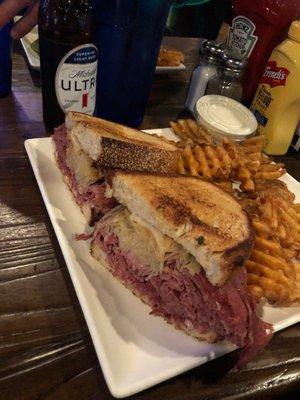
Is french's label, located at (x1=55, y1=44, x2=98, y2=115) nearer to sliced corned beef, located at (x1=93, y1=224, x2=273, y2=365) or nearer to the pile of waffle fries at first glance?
the pile of waffle fries

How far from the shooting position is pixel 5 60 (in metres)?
1.38

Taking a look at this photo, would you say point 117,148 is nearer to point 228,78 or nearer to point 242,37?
point 228,78

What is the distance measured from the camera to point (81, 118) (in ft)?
3.55

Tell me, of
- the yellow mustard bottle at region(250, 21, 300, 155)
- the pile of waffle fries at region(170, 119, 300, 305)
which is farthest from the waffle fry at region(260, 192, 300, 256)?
the yellow mustard bottle at region(250, 21, 300, 155)

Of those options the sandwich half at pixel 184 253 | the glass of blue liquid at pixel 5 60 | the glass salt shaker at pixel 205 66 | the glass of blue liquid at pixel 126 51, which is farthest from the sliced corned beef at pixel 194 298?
the glass salt shaker at pixel 205 66

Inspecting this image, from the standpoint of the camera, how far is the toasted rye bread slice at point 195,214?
0.79 metres

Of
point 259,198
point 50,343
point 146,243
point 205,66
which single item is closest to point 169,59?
point 205,66

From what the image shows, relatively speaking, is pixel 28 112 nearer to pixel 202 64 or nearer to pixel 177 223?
pixel 202 64

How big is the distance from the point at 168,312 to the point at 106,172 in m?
0.40

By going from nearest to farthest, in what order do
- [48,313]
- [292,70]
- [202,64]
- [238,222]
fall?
[48,313] → [238,222] → [292,70] → [202,64]

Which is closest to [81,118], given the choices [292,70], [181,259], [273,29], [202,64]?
[181,259]

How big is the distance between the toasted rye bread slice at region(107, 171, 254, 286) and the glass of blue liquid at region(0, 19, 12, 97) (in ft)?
2.44

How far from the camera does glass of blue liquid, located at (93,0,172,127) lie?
1.17 m

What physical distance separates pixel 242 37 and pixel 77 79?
90cm
